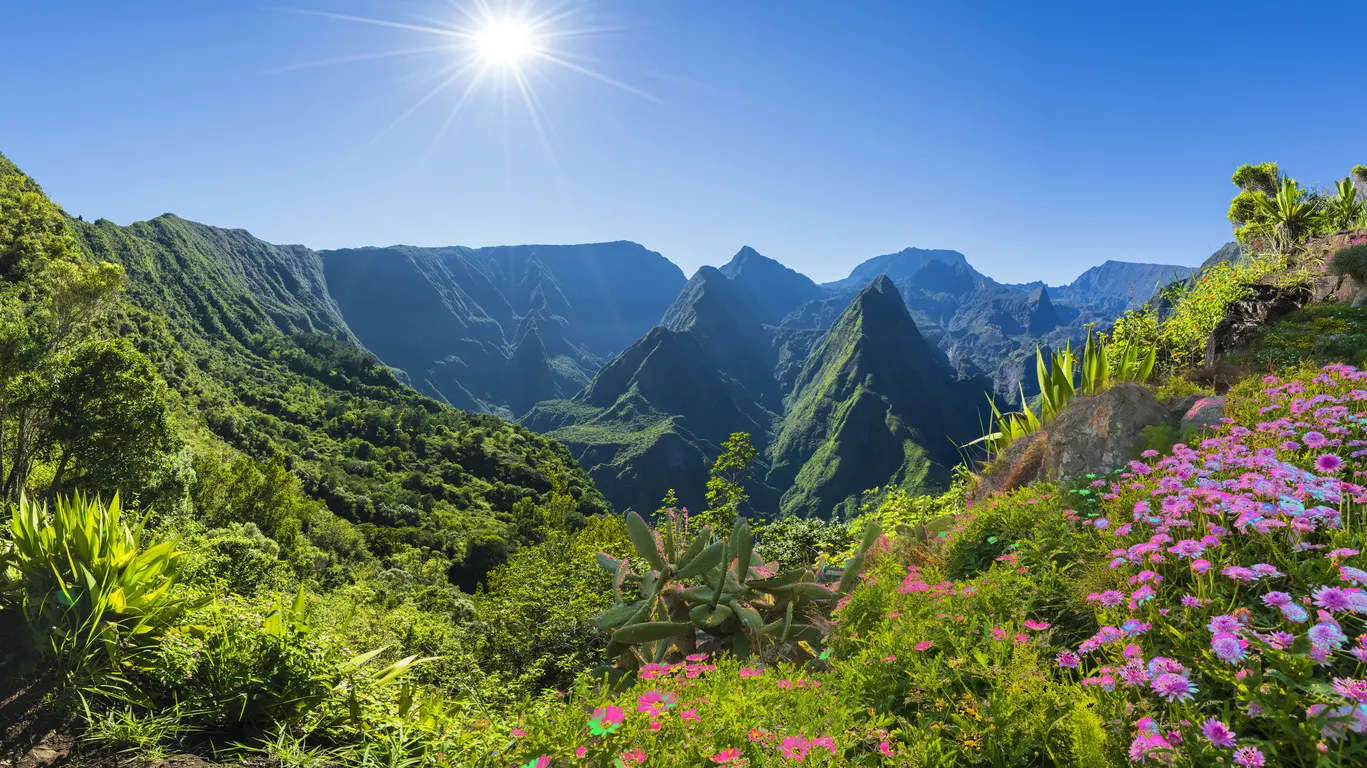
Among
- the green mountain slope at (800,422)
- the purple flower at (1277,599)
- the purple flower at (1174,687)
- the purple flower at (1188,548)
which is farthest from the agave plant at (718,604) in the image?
the green mountain slope at (800,422)

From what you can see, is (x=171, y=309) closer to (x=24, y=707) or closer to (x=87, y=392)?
(x=87, y=392)

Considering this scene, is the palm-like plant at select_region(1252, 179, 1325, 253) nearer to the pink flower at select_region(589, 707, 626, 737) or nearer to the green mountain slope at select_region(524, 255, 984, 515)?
the pink flower at select_region(589, 707, 626, 737)

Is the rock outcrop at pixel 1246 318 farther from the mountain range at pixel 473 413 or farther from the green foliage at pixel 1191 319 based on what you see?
the mountain range at pixel 473 413

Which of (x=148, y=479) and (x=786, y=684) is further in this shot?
(x=148, y=479)

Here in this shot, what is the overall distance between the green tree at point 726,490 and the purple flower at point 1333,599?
7.20m

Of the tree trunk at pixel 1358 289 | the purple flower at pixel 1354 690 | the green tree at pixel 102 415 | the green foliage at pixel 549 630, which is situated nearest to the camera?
the purple flower at pixel 1354 690

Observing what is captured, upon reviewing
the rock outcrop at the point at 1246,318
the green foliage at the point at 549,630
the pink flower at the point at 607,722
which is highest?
the rock outcrop at the point at 1246,318

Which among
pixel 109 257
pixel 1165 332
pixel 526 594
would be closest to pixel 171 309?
pixel 109 257

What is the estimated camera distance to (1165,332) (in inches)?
314

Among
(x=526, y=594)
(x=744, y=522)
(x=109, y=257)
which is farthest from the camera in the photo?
(x=109, y=257)

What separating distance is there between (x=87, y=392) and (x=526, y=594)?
10503 millimetres

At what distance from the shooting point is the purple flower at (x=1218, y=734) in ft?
4.99

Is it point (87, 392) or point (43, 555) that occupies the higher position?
point (87, 392)

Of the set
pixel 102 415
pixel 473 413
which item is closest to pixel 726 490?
pixel 102 415
